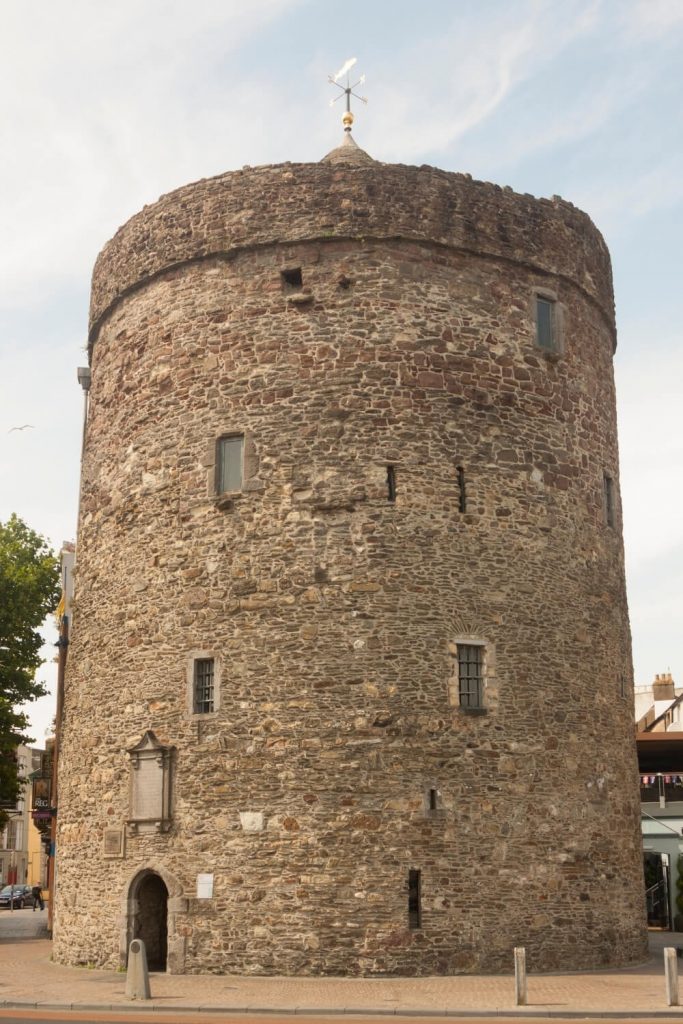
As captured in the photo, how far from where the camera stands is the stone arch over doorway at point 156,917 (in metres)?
17.5

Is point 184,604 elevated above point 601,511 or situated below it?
below

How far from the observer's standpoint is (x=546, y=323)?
20.5 metres

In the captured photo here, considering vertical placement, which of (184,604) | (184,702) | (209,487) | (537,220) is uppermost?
(537,220)

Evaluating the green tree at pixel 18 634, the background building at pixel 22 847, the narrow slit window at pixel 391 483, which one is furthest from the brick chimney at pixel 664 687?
the background building at pixel 22 847

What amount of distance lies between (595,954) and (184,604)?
8.11 m

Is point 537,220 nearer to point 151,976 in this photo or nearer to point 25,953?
point 151,976

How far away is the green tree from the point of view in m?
30.9

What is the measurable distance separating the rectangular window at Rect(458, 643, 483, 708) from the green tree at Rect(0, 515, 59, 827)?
15.7 metres

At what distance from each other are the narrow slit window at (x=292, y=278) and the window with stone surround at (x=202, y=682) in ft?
19.6

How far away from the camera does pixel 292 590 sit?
18078 mm

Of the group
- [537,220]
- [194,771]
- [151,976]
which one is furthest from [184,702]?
[537,220]

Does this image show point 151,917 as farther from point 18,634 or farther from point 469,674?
point 18,634

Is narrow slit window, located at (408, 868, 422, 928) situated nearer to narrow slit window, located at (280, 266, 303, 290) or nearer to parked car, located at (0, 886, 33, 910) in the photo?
narrow slit window, located at (280, 266, 303, 290)

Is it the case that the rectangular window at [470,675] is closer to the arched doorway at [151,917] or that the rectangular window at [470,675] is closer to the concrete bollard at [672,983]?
the concrete bollard at [672,983]
